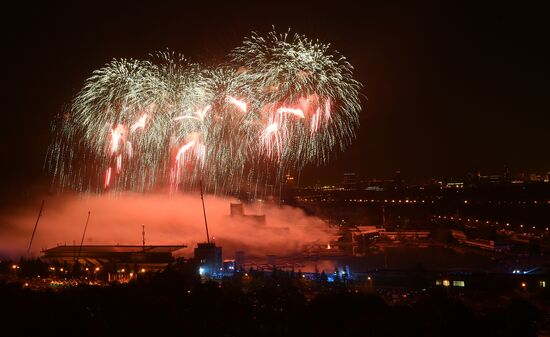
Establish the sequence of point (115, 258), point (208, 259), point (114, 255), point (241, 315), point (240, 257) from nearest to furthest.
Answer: point (241, 315) → point (208, 259) → point (115, 258) → point (114, 255) → point (240, 257)

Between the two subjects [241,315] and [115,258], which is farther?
[115,258]

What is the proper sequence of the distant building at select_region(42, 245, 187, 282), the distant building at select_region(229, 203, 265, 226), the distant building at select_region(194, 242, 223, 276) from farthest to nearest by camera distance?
1. the distant building at select_region(229, 203, 265, 226)
2. the distant building at select_region(42, 245, 187, 282)
3. the distant building at select_region(194, 242, 223, 276)

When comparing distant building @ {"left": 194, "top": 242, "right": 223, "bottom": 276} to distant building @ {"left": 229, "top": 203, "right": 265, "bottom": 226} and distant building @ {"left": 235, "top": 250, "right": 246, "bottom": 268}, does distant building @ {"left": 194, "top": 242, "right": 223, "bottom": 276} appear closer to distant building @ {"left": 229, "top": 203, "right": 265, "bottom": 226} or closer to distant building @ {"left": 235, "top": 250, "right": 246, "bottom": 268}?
distant building @ {"left": 235, "top": 250, "right": 246, "bottom": 268}

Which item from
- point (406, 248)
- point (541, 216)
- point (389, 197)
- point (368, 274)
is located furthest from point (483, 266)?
point (389, 197)

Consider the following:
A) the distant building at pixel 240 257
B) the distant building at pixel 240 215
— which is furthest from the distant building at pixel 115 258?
the distant building at pixel 240 215

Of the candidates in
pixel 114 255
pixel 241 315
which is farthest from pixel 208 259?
pixel 241 315

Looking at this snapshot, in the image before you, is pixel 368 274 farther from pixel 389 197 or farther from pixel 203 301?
pixel 389 197

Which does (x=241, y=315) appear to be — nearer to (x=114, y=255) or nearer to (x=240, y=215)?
(x=114, y=255)

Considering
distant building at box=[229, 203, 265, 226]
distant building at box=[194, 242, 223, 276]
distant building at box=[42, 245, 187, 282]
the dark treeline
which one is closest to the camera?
the dark treeline

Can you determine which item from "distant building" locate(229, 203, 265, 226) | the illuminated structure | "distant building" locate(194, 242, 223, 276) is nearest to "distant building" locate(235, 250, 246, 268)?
the illuminated structure
